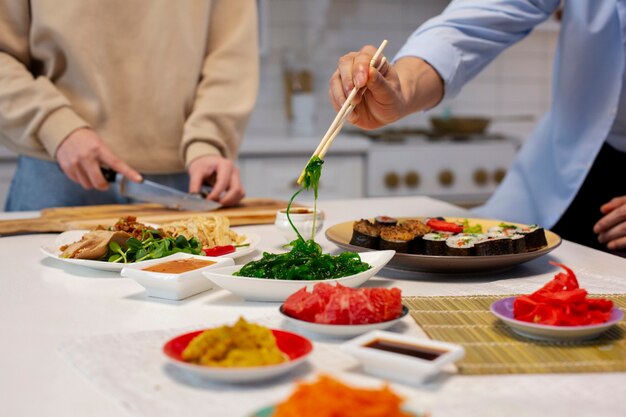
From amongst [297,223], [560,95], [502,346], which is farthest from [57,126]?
[502,346]

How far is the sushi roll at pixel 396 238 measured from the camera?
129 centimetres

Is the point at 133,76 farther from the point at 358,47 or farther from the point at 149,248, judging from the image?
the point at 358,47

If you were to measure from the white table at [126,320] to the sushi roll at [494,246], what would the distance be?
5cm

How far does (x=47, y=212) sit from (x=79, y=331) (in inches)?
40.7

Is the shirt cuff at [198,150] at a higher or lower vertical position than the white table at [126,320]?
higher

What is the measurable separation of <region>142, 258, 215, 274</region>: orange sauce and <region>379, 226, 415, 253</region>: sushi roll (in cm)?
31

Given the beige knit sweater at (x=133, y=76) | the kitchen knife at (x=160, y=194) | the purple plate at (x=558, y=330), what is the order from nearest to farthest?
the purple plate at (x=558, y=330) → the kitchen knife at (x=160, y=194) → the beige knit sweater at (x=133, y=76)

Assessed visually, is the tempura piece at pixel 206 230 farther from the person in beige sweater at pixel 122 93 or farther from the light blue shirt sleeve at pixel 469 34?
the light blue shirt sleeve at pixel 469 34

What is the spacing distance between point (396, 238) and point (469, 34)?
801mm

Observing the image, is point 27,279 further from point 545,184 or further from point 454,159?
point 454,159

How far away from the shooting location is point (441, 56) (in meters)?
1.80

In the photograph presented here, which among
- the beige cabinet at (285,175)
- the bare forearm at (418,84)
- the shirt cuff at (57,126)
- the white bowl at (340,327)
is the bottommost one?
the beige cabinet at (285,175)

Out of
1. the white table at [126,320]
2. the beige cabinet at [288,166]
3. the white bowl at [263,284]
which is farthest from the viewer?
the beige cabinet at [288,166]

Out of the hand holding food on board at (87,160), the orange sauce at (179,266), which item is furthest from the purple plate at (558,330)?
the hand holding food on board at (87,160)
